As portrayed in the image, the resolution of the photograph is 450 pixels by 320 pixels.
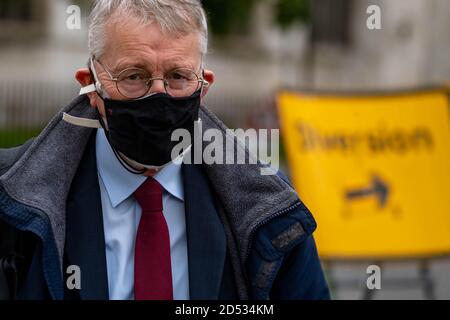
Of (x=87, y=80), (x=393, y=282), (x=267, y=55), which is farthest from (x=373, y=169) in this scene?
(x=267, y=55)

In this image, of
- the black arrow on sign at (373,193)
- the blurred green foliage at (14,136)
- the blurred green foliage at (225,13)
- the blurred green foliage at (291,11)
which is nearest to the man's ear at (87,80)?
the black arrow on sign at (373,193)

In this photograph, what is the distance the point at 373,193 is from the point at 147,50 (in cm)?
376

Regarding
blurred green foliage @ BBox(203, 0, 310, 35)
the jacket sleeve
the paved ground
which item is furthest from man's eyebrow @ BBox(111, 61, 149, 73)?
blurred green foliage @ BBox(203, 0, 310, 35)

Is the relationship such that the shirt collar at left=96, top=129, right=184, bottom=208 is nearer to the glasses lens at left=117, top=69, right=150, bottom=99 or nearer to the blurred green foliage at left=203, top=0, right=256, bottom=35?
the glasses lens at left=117, top=69, right=150, bottom=99

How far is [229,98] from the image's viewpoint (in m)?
22.4

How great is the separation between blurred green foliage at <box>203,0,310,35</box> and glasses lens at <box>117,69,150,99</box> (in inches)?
516

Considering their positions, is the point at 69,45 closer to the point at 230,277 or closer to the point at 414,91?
the point at 414,91

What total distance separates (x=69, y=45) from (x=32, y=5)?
132cm

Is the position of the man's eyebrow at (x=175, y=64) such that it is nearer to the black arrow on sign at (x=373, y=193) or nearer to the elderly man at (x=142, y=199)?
the elderly man at (x=142, y=199)

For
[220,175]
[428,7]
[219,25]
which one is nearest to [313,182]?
[220,175]

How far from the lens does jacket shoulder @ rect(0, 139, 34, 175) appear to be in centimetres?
237

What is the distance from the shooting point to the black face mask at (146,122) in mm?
2414

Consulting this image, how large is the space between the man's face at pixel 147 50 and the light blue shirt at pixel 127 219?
0.24 m

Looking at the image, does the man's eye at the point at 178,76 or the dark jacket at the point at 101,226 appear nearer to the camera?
the dark jacket at the point at 101,226
